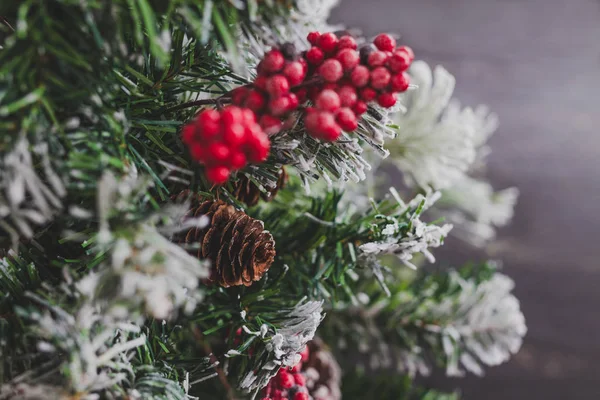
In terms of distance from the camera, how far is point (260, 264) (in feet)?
0.93

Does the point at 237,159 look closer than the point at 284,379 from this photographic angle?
Yes

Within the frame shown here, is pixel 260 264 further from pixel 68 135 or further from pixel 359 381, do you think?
pixel 359 381

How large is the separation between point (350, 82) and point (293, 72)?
1.0 inches

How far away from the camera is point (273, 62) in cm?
23

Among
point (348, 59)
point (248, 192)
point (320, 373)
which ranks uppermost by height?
point (348, 59)

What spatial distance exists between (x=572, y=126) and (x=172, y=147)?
66cm

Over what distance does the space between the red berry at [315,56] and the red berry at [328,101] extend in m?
0.02

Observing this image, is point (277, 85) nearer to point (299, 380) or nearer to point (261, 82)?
point (261, 82)

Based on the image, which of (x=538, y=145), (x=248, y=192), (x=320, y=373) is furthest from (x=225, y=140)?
(x=538, y=145)

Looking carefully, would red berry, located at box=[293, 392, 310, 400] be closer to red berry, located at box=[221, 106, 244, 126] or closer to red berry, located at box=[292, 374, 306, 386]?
red berry, located at box=[292, 374, 306, 386]

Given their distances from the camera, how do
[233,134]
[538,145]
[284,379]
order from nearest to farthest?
[233,134] < [284,379] < [538,145]

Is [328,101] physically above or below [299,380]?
above

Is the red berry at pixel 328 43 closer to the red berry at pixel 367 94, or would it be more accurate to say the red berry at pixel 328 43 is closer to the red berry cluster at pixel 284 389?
the red berry at pixel 367 94

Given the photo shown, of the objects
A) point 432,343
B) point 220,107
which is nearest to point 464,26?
point 432,343
